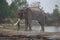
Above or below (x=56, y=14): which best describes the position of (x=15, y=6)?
above

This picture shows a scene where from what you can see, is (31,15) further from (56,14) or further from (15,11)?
(56,14)

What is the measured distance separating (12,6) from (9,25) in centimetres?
27

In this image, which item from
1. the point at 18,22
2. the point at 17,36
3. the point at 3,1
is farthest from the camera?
the point at 3,1

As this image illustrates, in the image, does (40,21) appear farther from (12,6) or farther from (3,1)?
(3,1)

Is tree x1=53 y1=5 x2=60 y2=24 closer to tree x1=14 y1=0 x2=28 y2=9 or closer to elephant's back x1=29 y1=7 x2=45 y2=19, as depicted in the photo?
elephant's back x1=29 y1=7 x2=45 y2=19

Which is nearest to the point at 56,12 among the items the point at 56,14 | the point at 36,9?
the point at 56,14

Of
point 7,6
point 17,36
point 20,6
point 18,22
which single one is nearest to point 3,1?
point 7,6

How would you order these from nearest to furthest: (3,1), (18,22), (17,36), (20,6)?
(17,36) < (18,22) < (20,6) < (3,1)

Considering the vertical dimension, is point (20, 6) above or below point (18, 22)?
above

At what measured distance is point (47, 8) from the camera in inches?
91.2

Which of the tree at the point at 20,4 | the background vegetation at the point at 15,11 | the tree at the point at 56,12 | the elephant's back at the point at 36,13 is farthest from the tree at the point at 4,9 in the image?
the tree at the point at 56,12

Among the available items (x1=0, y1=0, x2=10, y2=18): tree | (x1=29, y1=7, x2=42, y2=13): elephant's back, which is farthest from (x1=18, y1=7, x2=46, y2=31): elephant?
(x1=0, y1=0, x2=10, y2=18): tree

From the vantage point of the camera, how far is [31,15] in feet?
8.17

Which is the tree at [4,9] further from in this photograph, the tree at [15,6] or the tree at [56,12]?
the tree at [56,12]
